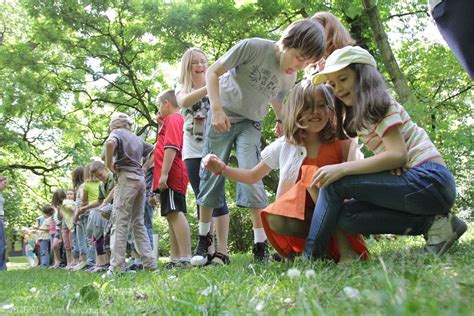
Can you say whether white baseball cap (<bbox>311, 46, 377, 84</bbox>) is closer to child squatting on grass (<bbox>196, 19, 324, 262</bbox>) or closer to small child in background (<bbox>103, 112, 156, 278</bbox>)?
child squatting on grass (<bbox>196, 19, 324, 262</bbox>)

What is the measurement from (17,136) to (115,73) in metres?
3.80

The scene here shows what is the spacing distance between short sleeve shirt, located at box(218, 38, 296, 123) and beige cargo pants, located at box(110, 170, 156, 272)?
1502 millimetres

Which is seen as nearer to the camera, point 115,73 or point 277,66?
point 277,66

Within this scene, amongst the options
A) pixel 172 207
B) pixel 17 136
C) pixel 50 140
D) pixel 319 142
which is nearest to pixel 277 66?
pixel 319 142

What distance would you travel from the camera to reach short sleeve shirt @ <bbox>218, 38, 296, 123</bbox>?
3.79 meters

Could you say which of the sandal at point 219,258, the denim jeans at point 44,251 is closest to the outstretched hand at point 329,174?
the sandal at point 219,258

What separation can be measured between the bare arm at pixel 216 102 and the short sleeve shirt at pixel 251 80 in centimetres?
8

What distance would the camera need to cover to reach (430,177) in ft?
9.21

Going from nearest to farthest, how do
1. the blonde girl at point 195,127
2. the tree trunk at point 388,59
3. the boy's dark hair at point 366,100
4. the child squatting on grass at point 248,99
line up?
the boy's dark hair at point 366,100
the child squatting on grass at point 248,99
the blonde girl at point 195,127
the tree trunk at point 388,59

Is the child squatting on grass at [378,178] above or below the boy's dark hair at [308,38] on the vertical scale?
below

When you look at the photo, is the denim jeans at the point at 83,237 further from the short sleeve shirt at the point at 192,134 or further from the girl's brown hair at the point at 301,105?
the girl's brown hair at the point at 301,105

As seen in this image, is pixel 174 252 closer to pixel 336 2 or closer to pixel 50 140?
pixel 336 2

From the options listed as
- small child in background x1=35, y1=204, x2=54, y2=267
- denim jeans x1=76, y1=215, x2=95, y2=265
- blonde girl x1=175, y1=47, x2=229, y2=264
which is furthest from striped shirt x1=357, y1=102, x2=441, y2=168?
small child in background x1=35, y1=204, x2=54, y2=267

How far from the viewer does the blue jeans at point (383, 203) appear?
2.83 metres
